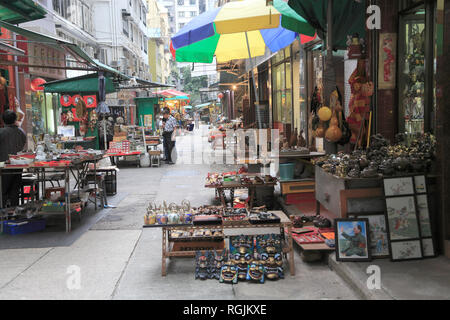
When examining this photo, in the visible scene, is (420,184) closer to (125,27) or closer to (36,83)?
(36,83)

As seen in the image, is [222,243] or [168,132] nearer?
[222,243]

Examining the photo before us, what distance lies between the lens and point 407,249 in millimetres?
4844

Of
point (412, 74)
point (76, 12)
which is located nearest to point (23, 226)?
point (412, 74)

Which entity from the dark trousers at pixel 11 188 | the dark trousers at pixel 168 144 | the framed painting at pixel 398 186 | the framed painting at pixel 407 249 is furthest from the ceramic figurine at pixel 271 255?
the dark trousers at pixel 168 144

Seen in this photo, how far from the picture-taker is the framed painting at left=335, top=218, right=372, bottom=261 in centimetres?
493

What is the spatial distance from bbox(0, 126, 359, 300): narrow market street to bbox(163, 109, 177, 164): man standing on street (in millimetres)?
8986

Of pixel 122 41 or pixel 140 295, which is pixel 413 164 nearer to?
pixel 140 295

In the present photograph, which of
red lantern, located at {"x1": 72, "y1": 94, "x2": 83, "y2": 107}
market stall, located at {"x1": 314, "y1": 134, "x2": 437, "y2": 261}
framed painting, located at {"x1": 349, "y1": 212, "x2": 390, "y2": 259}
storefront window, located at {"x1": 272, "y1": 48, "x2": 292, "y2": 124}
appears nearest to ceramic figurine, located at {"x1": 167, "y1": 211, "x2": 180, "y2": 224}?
market stall, located at {"x1": 314, "y1": 134, "x2": 437, "y2": 261}

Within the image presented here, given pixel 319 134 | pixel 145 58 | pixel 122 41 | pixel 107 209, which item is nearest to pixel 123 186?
pixel 107 209

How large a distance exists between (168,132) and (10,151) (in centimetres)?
872

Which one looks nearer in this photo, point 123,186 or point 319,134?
point 319,134

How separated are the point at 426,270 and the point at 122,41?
33.0 m

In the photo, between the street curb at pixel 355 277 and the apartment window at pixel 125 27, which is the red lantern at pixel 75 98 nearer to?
the street curb at pixel 355 277

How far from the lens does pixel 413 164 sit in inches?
199
